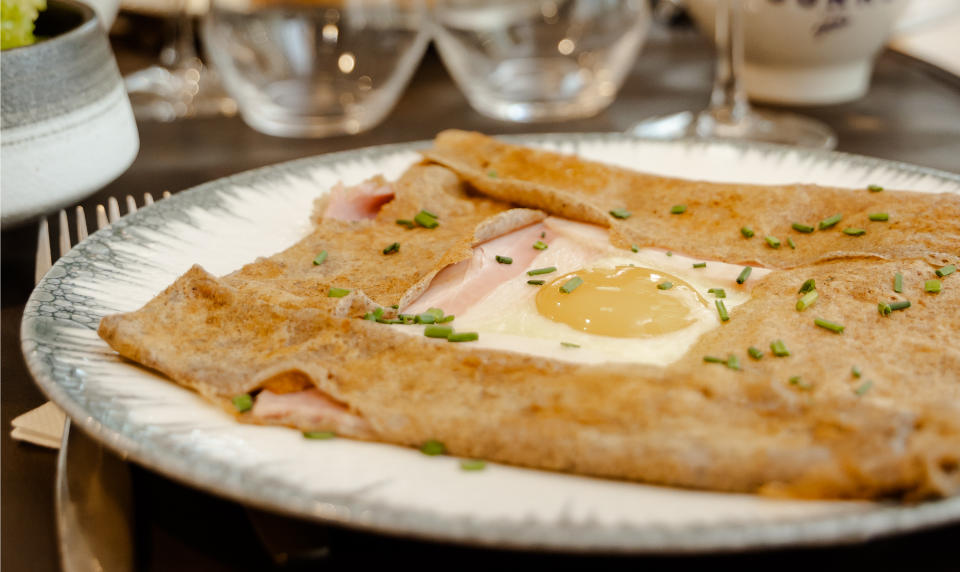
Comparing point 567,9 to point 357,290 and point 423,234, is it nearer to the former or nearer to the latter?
point 423,234

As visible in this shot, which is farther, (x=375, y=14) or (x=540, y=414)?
(x=375, y=14)

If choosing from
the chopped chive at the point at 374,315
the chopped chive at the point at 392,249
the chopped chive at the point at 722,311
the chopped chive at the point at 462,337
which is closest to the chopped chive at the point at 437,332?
the chopped chive at the point at 462,337

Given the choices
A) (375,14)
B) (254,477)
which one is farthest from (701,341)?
(375,14)

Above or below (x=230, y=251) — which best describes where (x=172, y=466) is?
above

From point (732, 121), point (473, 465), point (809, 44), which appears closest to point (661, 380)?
point (473, 465)

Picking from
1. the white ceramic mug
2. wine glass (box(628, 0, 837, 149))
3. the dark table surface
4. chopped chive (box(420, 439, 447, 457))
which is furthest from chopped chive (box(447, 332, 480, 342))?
the white ceramic mug

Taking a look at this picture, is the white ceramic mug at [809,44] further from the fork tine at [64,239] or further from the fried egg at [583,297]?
the fork tine at [64,239]
